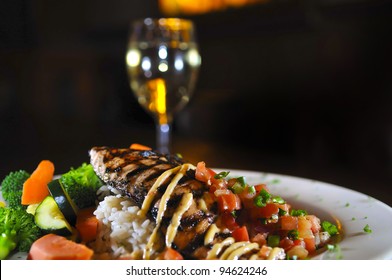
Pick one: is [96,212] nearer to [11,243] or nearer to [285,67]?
[11,243]

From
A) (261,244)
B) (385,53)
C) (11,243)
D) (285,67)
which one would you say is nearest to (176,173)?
(261,244)

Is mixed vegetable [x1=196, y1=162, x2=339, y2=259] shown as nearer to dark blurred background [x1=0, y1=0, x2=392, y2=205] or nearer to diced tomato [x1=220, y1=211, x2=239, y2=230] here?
diced tomato [x1=220, y1=211, x2=239, y2=230]

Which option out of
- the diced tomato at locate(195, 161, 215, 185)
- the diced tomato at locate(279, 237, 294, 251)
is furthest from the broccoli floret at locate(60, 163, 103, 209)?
the diced tomato at locate(279, 237, 294, 251)

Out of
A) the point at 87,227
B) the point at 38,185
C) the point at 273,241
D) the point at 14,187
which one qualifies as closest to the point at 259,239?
the point at 273,241

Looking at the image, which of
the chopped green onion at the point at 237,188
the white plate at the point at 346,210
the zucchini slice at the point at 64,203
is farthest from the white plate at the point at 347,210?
the zucchini slice at the point at 64,203

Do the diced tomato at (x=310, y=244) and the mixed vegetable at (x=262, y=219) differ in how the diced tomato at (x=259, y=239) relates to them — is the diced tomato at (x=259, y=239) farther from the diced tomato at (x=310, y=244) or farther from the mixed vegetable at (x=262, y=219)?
the diced tomato at (x=310, y=244)
